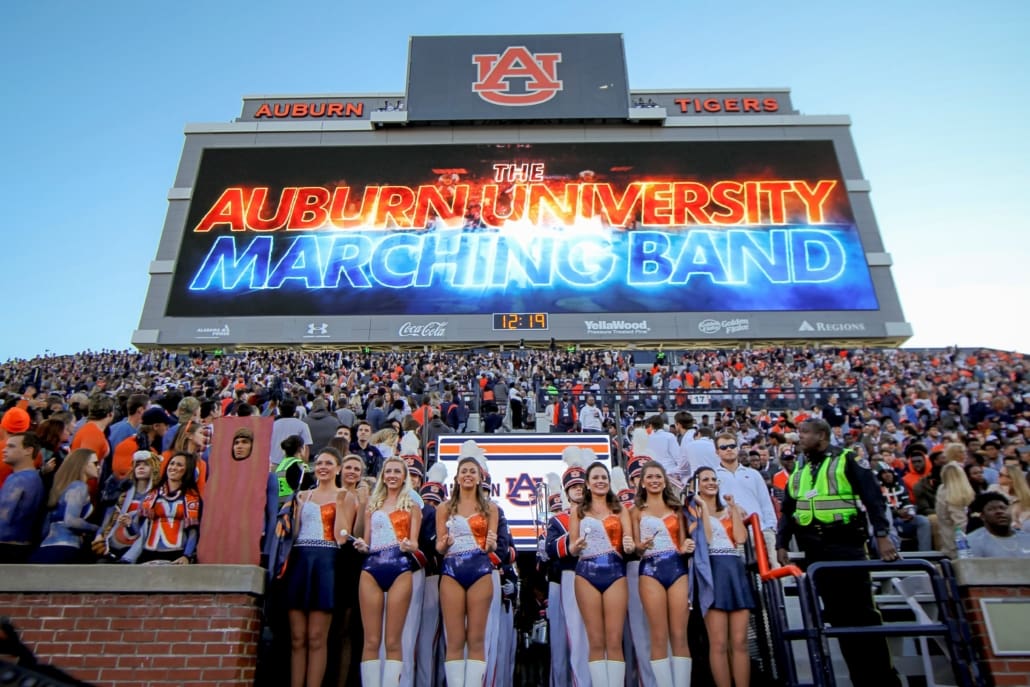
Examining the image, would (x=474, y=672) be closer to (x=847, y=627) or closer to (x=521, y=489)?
(x=847, y=627)

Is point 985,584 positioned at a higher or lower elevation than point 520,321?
lower

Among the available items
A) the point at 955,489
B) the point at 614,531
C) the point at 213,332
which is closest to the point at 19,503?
the point at 614,531

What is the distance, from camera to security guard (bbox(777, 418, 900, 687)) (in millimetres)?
4633

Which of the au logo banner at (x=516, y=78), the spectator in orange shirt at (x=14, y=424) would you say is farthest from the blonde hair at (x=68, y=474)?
the au logo banner at (x=516, y=78)

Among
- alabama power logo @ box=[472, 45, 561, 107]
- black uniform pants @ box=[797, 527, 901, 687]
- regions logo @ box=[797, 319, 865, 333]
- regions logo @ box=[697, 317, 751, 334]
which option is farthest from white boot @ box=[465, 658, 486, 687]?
alabama power logo @ box=[472, 45, 561, 107]

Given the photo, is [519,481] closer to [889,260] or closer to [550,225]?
[550,225]

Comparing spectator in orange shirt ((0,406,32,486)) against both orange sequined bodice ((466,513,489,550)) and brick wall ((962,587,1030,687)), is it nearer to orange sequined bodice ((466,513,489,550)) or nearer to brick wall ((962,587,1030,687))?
orange sequined bodice ((466,513,489,550))

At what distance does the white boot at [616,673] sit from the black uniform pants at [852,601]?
1.49m

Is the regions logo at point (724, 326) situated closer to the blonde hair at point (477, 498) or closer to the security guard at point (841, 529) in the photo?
the security guard at point (841, 529)

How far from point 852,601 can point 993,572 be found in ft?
3.01

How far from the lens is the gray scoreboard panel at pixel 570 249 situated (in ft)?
84.3

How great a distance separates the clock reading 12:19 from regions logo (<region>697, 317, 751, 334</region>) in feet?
19.4

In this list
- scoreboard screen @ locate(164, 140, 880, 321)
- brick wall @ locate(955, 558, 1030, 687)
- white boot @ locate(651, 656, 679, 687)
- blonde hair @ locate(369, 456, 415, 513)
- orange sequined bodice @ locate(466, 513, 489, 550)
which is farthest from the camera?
scoreboard screen @ locate(164, 140, 880, 321)

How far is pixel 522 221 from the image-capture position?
2759cm
